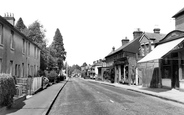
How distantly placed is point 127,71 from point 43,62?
1851cm

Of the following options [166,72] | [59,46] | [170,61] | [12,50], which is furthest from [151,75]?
[59,46]

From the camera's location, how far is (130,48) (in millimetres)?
36844

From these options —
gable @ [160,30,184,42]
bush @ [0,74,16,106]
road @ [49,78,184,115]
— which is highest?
gable @ [160,30,184,42]

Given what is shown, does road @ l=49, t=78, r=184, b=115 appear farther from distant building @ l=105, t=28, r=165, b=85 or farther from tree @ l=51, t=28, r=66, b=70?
tree @ l=51, t=28, r=66, b=70

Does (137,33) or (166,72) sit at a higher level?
(137,33)

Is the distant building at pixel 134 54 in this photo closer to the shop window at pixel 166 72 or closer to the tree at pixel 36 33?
the shop window at pixel 166 72

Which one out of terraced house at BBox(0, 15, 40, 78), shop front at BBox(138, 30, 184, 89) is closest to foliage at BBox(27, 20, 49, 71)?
terraced house at BBox(0, 15, 40, 78)

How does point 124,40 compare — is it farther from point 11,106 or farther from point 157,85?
point 11,106

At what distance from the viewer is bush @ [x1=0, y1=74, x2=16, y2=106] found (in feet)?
28.2

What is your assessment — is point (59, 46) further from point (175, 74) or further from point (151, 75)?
point (175, 74)

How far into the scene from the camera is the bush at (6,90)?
8.60 m

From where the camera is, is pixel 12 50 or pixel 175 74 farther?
pixel 175 74

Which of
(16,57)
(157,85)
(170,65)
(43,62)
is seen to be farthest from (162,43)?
(43,62)

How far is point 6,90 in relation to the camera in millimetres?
8938
